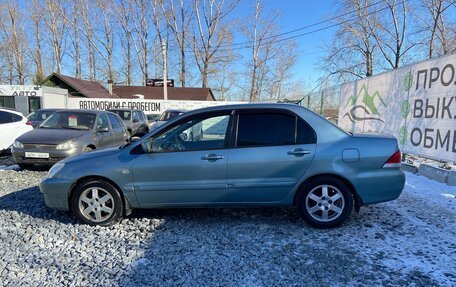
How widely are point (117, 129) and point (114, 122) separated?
27 cm

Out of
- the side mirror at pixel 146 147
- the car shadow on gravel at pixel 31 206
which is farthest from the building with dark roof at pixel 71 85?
the side mirror at pixel 146 147

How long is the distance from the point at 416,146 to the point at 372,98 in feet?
7.40

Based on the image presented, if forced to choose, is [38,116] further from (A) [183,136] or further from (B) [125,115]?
(A) [183,136]

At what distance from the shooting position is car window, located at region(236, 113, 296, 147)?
4168mm

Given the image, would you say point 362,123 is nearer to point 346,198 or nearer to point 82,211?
point 346,198

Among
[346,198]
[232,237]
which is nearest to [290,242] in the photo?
[232,237]

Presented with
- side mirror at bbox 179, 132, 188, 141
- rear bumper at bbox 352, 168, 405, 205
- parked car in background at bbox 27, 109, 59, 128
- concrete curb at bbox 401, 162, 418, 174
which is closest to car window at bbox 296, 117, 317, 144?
rear bumper at bbox 352, 168, 405, 205

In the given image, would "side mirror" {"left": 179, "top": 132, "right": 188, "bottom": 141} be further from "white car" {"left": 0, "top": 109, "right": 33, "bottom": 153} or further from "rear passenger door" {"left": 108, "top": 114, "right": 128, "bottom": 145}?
"white car" {"left": 0, "top": 109, "right": 33, "bottom": 153}

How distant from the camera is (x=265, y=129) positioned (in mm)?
4227

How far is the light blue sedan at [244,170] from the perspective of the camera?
4.10 m

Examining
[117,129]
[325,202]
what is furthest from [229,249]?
[117,129]

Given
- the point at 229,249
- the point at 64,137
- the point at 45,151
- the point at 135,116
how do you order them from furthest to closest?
the point at 135,116 → the point at 64,137 → the point at 45,151 → the point at 229,249

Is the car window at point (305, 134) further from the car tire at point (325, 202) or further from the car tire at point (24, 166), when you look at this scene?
the car tire at point (24, 166)

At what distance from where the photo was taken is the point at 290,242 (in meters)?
3.82
